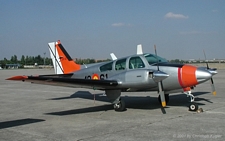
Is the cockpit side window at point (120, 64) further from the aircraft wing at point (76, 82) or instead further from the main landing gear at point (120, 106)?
the main landing gear at point (120, 106)

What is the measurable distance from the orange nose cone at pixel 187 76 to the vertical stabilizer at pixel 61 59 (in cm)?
701

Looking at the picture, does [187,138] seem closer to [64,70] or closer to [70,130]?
[70,130]

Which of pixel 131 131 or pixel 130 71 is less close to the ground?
pixel 130 71

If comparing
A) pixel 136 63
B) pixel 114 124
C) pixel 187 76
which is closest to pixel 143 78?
pixel 136 63

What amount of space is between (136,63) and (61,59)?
6364 millimetres

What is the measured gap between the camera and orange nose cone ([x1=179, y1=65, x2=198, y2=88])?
9750 mm

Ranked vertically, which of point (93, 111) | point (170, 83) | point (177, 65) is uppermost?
point (177, 65)

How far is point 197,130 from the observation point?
7387 millimetres

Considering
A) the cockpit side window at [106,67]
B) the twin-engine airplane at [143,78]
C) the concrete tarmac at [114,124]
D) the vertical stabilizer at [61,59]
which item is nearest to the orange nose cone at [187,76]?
the twin-engine airplane at [143,78]

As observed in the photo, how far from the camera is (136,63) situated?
1094 cm

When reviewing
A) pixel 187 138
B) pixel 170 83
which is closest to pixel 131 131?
pixel 187 138

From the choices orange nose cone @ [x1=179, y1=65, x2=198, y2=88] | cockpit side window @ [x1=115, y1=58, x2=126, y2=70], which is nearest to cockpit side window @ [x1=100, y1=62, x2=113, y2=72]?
cockpit side window @ [x1=115, y1=58, x2=126, y2=70]

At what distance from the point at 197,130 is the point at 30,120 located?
18.3 ft

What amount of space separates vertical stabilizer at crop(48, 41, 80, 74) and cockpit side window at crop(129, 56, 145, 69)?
16.7ft
